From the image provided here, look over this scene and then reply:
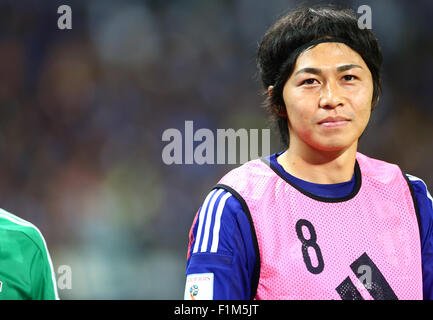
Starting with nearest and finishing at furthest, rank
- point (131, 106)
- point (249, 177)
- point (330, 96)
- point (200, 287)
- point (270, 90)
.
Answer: point (200, 287) < point (330, 96) < point (249, 177) < point (270, 90) < point (131, 106)

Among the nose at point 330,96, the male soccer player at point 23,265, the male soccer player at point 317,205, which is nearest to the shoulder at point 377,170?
the male soccer player at point 317,205

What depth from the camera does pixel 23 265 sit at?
6.06ft

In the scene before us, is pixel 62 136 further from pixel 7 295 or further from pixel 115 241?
pixel 7 295

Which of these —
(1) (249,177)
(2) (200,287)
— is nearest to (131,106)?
(1) (249,177)

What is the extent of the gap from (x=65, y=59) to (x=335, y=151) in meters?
2.81

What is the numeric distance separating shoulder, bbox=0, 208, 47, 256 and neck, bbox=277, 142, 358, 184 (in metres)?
0.83

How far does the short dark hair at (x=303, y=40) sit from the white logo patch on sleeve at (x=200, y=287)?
66 cm

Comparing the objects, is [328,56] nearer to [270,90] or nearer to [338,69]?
[338,69]

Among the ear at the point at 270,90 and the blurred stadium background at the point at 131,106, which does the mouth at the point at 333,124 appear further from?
the blurred stadium background at the point at 131,106

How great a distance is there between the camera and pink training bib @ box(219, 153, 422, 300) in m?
1.80

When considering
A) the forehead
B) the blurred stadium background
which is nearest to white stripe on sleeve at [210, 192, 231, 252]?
the forehead

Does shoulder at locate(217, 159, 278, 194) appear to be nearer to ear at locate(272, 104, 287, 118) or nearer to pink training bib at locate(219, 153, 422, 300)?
pink training bib at locate(219, 153, 422, 300)

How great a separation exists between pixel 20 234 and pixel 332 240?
3.14ft

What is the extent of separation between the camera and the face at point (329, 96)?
1.89 m
